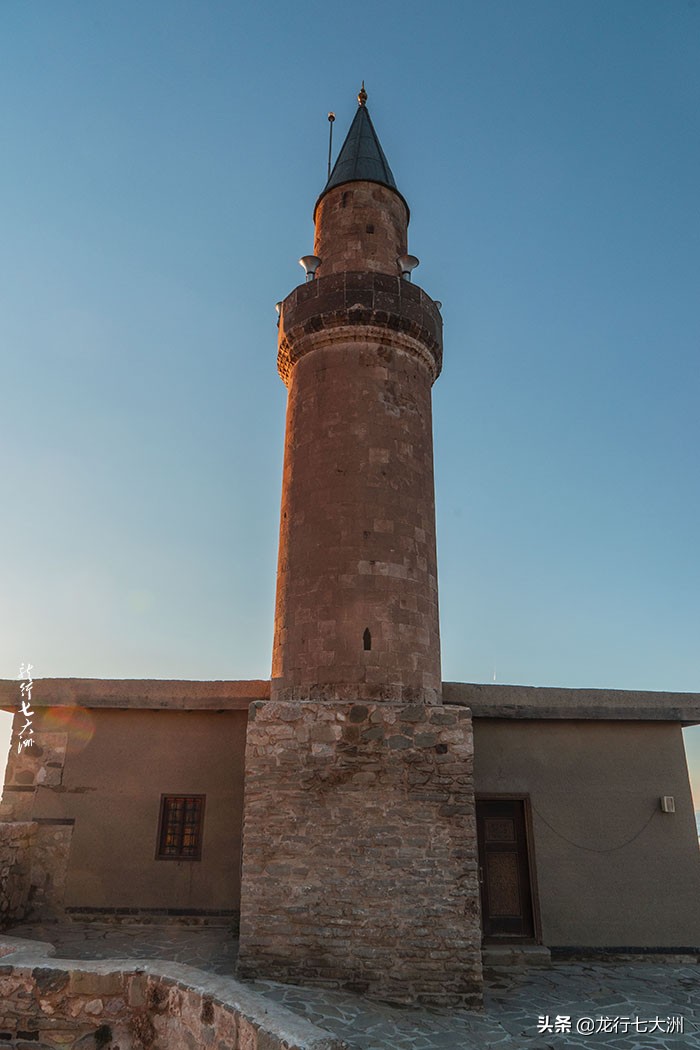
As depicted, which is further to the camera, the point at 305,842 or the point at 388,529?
the point at 388,529

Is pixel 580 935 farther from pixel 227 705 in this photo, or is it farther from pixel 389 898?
pixel 227 705

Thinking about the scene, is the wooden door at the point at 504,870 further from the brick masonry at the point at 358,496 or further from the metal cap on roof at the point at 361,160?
the metal cap on roof at the point at 361,160

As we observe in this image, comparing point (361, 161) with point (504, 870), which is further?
point (361, 161)

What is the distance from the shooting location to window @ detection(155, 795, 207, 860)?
10.1 metres

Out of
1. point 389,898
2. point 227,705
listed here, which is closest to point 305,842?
point 389,898

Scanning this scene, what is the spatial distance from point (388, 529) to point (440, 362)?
3.40 metres

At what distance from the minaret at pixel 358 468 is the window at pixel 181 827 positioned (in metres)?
2.81

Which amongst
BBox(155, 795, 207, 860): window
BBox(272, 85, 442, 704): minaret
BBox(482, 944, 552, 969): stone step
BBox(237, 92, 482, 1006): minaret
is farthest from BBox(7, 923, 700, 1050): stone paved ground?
BBox(272, 85, 442, 704): minaret

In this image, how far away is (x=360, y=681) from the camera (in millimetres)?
8562

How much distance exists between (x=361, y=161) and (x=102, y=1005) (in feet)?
40.6

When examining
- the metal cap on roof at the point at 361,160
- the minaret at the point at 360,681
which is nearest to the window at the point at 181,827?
the minaret at the point at 360,681

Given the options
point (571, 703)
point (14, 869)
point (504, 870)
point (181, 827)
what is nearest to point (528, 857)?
point (504, 870)

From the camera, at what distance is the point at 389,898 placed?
24.8 feet

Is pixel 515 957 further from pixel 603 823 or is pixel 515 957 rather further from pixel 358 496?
pixel 358 496
